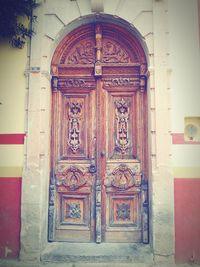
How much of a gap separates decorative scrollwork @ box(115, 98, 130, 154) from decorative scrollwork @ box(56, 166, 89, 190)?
75 cm

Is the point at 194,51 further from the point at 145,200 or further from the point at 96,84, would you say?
the point at 145,200

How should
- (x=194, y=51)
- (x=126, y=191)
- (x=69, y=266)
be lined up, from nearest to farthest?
(x=69, y=266) → (x=194, y=51) → (x=126, y=191)

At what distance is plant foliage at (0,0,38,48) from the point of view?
3.70 m

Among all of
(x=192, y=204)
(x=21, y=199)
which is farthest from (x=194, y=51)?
(x=21, y=199)

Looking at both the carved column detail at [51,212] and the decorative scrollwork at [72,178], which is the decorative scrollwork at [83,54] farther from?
the carved column detail at [51,212]

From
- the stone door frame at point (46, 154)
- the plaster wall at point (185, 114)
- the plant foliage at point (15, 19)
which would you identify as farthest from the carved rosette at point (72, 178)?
the plant foliage at point (15, 19)

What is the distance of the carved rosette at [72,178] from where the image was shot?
4.05m

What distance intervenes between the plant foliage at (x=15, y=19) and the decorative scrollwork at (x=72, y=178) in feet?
6.92

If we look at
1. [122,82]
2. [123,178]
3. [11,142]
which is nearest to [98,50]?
[122,82]

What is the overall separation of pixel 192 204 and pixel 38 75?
299 centimetres

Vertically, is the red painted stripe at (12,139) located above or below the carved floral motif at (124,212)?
above

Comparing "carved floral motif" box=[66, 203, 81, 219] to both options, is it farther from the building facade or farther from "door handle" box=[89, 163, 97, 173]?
"door handle" box=[89, 163, 97, 173]

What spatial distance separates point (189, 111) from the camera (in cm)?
371

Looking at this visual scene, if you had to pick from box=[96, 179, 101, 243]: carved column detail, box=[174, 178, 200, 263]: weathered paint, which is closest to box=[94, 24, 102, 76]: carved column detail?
box=[96, 179, 101, 243]: carved column detail
